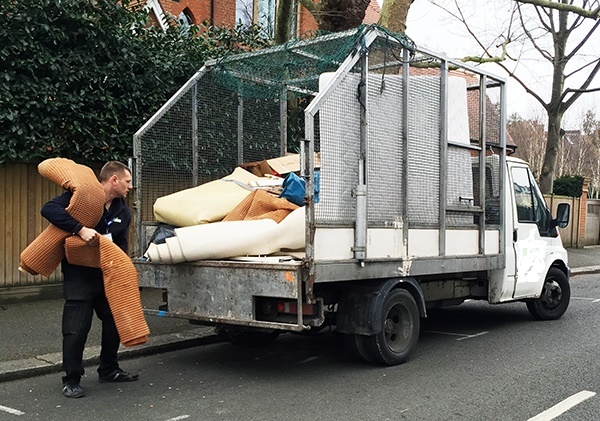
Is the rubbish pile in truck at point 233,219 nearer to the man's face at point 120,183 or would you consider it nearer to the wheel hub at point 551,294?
the man's face at point 120,183

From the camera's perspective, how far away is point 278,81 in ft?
26.0

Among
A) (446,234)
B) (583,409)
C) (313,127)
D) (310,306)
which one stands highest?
(313,127)

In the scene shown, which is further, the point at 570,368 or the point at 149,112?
the point at 149,112

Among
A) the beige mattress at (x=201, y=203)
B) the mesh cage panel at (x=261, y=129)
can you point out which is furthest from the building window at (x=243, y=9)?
the beige mattress at (x=201, y=203)

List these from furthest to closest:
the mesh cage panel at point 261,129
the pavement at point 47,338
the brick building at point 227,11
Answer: the brick building at point 227,11, the mesh cage panel at point 261,129, the pavement at point 47,338

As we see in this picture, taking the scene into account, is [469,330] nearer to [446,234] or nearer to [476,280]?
[476,280]

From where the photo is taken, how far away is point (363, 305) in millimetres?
5699

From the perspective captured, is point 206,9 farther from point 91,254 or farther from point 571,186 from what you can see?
point 91,254

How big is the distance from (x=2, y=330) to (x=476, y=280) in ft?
18.0

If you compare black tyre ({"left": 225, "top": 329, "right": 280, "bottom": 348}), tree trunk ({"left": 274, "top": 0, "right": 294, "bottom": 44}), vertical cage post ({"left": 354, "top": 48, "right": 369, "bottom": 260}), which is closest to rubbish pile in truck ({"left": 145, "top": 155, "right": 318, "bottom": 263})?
vertical cage post ({"left": 354, "top": 48, "right": 369, "bottom": 260})

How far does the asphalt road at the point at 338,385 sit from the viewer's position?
4.81 meters

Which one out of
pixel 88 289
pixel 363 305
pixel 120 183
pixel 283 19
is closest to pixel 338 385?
pixel 363 305

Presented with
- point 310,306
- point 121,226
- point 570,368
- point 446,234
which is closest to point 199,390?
point 310,306

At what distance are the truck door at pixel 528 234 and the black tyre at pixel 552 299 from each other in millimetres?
313
